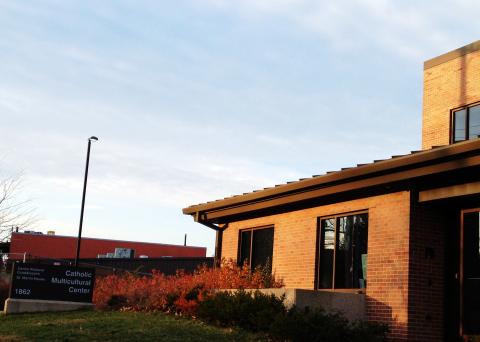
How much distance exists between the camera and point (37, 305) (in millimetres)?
18094

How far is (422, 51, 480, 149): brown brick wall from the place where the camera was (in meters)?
19.1

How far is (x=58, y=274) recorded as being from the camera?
18.7 meters

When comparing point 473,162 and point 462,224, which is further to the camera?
point 462,224

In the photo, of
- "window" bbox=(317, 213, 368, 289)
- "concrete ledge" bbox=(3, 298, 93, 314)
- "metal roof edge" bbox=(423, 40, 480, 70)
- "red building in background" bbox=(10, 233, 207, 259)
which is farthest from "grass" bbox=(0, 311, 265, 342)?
"red building in background" bbox=(10, 233, 207, 259)

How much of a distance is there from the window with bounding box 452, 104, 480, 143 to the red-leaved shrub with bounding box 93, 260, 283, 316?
23.2ft

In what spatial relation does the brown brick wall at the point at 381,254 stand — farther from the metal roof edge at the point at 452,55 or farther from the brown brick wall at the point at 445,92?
the metal roof edge at the point at 452,55

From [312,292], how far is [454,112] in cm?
952

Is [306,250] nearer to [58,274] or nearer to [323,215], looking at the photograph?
[323,215]

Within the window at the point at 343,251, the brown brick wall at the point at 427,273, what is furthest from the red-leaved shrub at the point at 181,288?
the brown brick wall at the point at 427,273

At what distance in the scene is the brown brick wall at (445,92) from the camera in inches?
750

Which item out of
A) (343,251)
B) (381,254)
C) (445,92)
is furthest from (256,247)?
(445,92)

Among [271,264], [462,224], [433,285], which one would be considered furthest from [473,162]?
[271,264]

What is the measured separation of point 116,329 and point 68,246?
44.5 meters

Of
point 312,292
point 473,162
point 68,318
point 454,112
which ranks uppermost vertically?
point 454,112
